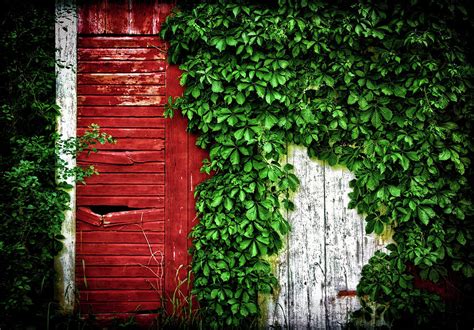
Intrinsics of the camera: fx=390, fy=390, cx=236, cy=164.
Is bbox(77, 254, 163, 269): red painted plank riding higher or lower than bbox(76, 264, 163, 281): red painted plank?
higher

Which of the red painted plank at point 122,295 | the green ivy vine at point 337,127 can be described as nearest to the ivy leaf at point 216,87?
the green ivy vine at point 337,127

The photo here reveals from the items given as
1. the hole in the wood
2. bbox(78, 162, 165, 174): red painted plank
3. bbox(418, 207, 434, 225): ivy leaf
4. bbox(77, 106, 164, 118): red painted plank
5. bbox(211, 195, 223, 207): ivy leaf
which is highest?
bbox(77, 106, 164, 118): red painted plank

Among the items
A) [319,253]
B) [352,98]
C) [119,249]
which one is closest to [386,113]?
[352,98]

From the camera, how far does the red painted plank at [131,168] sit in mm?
3730

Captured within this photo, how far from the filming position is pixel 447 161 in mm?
3590

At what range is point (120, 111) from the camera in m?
3.74

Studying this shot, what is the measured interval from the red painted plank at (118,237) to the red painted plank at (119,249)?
0.04 m

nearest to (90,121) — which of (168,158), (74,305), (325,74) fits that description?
(168,158)

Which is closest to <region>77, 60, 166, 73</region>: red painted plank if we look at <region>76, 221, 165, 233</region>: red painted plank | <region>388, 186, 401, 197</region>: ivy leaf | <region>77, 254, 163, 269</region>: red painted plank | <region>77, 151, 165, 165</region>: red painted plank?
<region>77, 151, 165, 165</region>: red painted plank

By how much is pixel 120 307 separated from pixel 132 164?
1360 millimetres

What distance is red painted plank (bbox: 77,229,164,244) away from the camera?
371 cm

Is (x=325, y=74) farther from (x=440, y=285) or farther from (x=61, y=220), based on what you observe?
(x=61, y=220)

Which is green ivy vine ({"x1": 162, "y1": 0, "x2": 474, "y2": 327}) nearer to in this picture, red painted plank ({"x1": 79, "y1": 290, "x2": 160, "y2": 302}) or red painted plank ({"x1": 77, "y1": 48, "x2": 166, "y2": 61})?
red painted plank ({"x1": 77, "y1": 48, "x2": 166, "y2": 61})

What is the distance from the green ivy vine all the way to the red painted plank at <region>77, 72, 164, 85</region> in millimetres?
318
